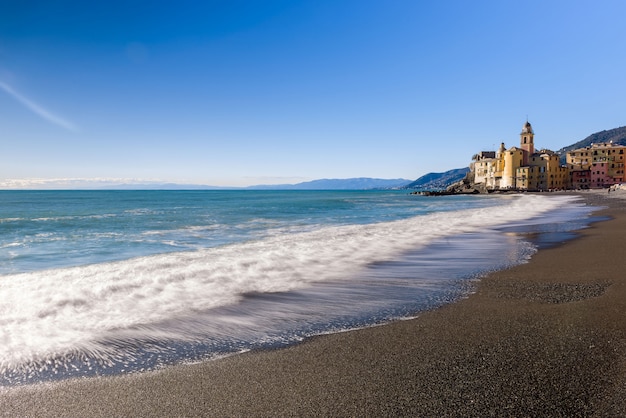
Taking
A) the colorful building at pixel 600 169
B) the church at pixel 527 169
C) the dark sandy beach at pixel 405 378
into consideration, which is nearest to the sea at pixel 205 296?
the dark sandy beach at pixel 405 378

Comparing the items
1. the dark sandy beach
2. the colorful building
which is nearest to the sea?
the dark sandy beach

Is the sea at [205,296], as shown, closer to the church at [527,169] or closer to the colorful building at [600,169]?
the church at [527,169]

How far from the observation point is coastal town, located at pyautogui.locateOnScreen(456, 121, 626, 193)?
378 ft

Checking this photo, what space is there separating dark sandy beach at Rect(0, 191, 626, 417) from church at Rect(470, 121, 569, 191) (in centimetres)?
12618

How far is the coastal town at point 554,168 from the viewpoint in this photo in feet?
378

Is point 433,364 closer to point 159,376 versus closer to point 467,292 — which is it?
point 159,376

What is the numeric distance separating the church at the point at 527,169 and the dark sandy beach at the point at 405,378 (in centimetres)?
12618

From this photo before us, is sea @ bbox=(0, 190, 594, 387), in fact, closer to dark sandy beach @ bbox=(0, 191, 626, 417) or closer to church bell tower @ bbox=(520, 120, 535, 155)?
dark sandy beach @ bbox=(0, 191, 626, 417)

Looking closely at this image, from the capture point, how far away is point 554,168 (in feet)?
385

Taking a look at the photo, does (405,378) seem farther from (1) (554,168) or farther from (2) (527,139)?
(2) (527,139)

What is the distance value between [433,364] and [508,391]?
2.76ft

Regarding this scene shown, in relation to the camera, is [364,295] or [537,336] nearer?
[537,336]

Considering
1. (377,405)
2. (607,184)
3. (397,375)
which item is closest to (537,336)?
(397,375)

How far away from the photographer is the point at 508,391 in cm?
378
